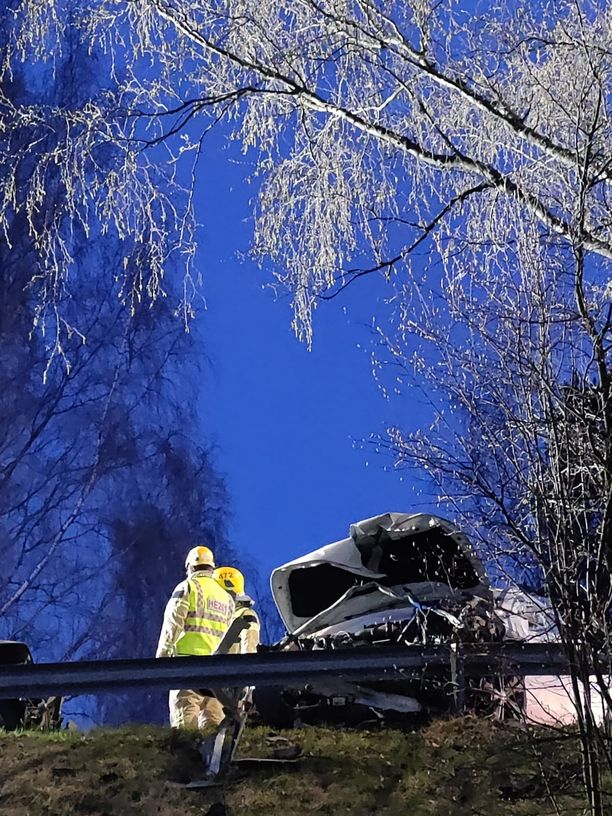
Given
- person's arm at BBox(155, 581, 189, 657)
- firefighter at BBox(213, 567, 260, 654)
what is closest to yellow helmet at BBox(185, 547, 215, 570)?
firefighter at BBox(213, 567, 260, 654)

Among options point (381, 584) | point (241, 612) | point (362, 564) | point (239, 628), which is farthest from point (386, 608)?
point (239, 628)

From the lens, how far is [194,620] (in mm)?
8055

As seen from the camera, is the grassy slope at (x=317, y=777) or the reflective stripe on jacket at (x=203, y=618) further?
the reflective stripe on jacket at (x=203, y=618)

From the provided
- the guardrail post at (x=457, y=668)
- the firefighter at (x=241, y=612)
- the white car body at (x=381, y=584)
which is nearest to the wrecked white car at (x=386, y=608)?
the white car body at (x=381, y=584)

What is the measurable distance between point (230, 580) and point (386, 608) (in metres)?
1.76

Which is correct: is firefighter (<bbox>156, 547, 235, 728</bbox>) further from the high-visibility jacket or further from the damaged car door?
the damaged car door

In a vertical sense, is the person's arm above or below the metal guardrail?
above

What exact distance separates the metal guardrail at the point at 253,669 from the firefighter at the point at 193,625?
9.11 feet

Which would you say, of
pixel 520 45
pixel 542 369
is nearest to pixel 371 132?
pixel 520 45

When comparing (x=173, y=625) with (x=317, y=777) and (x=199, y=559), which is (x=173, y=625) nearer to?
(x=199, y=559)

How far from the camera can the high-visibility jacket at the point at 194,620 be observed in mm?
7988

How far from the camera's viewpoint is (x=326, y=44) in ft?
23.4

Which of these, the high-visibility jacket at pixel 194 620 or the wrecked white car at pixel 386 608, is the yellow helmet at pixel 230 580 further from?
the high-visibility jacket at pixel 194 620

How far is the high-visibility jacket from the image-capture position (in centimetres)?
799
